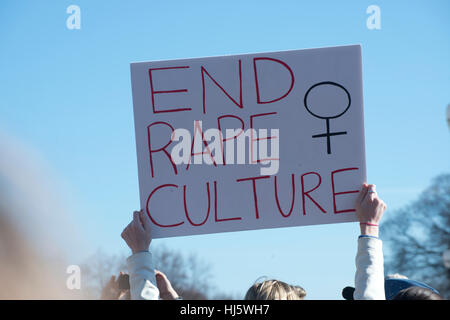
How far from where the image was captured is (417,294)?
2.95m

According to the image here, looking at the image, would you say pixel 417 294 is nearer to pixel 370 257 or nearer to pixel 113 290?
pixel 370 257

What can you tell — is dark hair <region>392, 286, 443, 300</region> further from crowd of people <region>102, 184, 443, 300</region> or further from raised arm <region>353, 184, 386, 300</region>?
raised arm <region>353, 184, 386, 300</region>

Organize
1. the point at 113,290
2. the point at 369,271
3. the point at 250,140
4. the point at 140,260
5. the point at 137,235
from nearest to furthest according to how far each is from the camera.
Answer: the point at 369,271, the point at 140,260, the point at 137,235, the point at 250,140, the point at 113,290

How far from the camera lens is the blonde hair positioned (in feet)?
9.78

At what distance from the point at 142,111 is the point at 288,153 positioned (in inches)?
30.7

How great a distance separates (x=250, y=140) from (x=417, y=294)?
1.12m

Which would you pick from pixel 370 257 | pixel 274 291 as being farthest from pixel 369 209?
pixel 274 291

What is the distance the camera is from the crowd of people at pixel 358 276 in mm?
2773

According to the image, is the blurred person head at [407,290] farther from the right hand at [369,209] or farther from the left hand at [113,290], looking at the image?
the left hand at [113,290]

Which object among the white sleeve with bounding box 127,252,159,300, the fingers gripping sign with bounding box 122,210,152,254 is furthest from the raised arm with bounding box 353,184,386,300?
the fingers gripping sign with bounding box 122,210,152,254

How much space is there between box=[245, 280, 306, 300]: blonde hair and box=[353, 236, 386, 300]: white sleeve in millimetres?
384

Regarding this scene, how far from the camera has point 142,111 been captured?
134 inches

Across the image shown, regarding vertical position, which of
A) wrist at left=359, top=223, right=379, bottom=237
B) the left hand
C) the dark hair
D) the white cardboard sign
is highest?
the white cardboard sign
